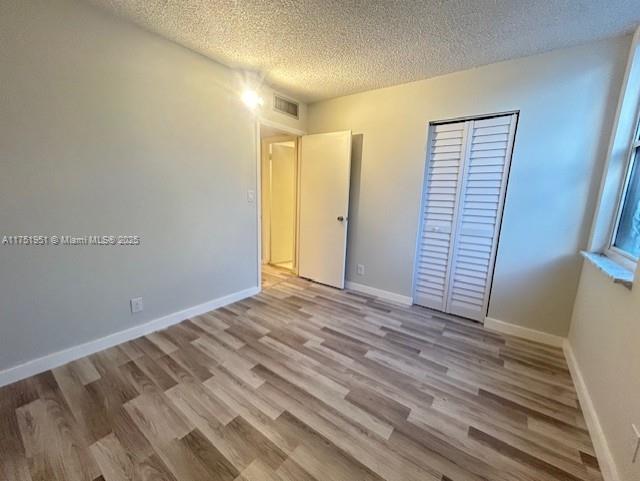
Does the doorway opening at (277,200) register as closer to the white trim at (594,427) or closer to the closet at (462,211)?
the closet at (462,211)

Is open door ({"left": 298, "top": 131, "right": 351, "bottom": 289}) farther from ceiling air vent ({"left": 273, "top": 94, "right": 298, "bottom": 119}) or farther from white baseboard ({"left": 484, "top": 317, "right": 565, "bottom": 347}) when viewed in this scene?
white baseboard ({"left": 484, "top": 317, "right": 565, "bottom": 347})

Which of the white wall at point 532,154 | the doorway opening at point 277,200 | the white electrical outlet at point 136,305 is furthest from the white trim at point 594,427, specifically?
the doorway opening at point 277,200

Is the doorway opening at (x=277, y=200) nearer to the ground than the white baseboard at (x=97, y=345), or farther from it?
farther from it

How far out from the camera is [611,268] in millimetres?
1465

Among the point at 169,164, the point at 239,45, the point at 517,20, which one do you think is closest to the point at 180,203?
the point at 169,164

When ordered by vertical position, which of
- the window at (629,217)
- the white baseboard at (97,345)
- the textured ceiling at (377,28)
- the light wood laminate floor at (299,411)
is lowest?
the light wood laminate floor at (299,411)

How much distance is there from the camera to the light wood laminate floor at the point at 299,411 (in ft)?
3.70

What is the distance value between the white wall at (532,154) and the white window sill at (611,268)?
0.69ft

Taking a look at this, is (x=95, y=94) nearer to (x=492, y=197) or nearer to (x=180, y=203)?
(x=180, y=203)

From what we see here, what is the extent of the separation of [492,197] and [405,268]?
105 cm

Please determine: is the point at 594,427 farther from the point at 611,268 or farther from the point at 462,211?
the point at 462,211

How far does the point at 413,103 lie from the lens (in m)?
2.58

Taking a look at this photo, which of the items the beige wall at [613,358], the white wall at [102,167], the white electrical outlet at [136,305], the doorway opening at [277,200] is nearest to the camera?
the beige wall at [613,358]

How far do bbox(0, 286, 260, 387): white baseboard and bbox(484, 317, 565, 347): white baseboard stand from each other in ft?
8.47
